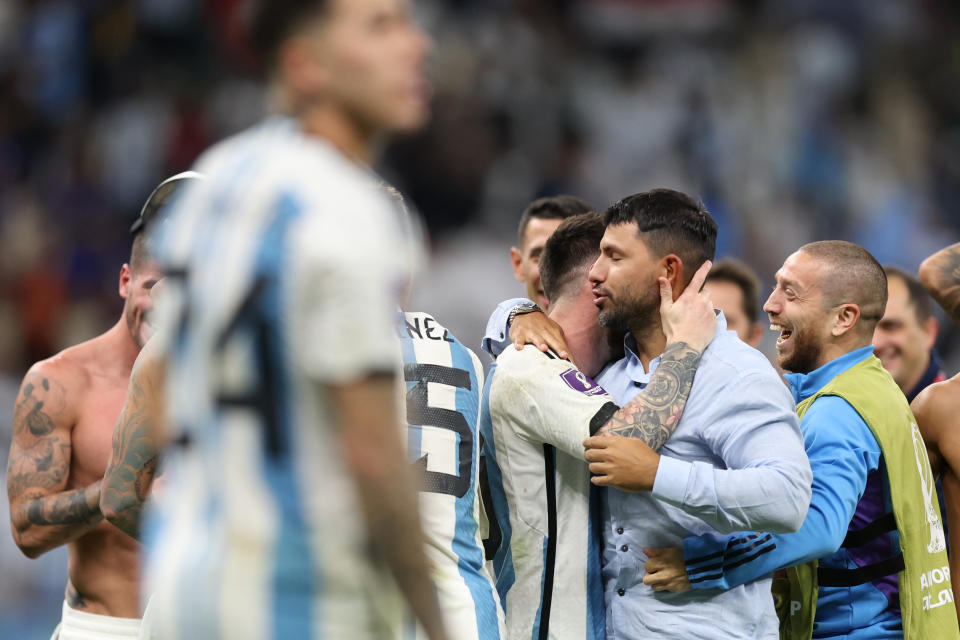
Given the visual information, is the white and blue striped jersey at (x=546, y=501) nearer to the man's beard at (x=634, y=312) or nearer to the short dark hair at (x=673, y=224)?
the man's beard at (x=634, y=312)

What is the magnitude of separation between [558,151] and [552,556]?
8.95 meters

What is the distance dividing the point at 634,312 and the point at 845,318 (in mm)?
864

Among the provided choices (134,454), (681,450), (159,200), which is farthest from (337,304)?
(159,200)

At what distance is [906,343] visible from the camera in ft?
19.8

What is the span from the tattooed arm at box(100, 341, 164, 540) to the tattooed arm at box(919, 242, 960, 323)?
3048 mm

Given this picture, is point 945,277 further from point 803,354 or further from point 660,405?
point 660,405

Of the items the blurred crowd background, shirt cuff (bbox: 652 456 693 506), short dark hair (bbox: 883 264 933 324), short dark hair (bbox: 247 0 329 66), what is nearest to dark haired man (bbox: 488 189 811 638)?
shirt cuff (bbox: 652 456 693 506)

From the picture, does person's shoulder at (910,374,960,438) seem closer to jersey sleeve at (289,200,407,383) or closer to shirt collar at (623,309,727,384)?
shirt collar at (623,309,727,384)

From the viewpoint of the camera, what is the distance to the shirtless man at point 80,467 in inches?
154

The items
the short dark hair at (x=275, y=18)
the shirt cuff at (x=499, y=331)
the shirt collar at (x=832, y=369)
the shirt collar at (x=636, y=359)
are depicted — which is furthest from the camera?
the shirt cuff at (x=499, y=331)

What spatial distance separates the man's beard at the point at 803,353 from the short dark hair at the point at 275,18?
2.61 m

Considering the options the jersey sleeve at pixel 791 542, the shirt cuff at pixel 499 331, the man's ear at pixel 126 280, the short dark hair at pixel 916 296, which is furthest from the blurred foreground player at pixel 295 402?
the short dark hair at pixel 916 296

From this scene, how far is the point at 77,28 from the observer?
12.3 meters

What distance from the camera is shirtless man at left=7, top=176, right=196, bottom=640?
3.90 meters
